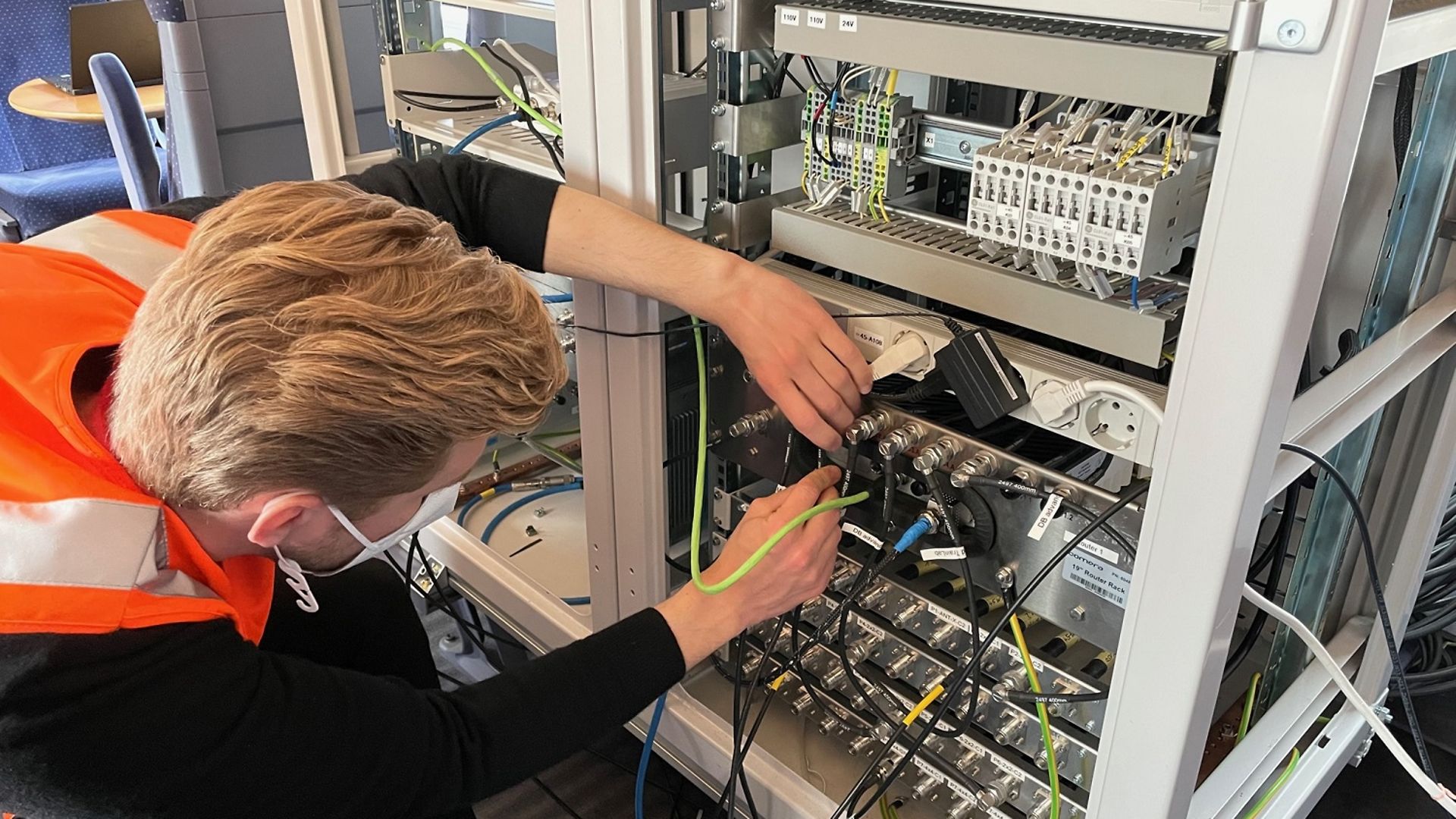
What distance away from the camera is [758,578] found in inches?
36.8

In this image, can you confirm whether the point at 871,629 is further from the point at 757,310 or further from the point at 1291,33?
the point at 1291,33

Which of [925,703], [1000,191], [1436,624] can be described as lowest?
[1436,624]

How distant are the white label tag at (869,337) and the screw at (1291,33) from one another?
1.37 ft

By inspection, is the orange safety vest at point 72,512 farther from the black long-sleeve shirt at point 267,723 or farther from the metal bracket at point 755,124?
the metal bracket at point 755,124

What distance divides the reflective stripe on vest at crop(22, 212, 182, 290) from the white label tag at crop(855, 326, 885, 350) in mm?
604

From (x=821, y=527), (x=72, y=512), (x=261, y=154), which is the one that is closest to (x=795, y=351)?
(x=821, y=527)

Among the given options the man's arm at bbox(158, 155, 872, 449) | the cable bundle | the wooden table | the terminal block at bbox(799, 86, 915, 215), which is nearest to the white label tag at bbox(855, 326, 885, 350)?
the man's arm at bbox(158, 155, 872, 449)

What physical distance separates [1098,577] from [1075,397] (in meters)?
0.17

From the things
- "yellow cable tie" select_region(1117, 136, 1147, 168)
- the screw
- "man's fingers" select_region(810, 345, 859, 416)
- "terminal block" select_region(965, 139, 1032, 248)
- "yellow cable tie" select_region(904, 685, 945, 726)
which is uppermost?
the screw

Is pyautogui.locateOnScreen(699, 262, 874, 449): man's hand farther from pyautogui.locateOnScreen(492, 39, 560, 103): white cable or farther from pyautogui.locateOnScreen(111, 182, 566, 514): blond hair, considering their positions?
pyautogui.locateOnScreen(492, 39, 560, 103): white cable

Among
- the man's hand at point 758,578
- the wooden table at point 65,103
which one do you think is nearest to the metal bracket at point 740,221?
the man's hand at point 758,578

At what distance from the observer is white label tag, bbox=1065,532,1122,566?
2.77 ft

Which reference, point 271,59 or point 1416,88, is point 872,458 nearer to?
point 1416,88

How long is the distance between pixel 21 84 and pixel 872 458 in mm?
4225
